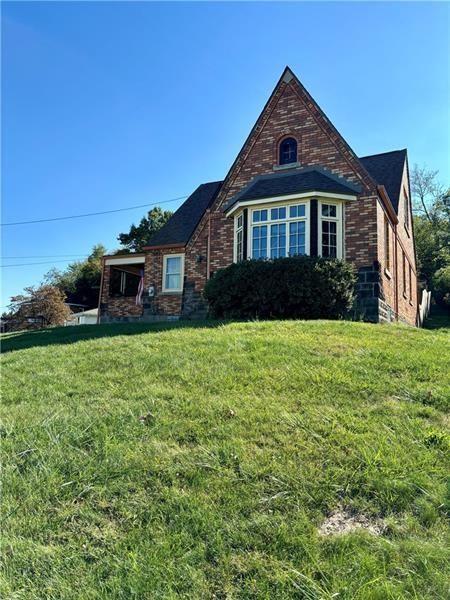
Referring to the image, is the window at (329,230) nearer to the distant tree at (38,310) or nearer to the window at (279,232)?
the window at (279,232)

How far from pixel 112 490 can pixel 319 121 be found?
→ 13.8m

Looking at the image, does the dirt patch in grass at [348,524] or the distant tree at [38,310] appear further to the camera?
the distant tree at [38,310]

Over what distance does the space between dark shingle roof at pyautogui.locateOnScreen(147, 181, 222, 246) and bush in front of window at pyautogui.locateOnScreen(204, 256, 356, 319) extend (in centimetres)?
643

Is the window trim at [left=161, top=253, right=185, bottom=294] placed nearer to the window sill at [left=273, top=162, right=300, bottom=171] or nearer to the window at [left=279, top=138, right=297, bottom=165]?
the window sill at [left=273, top=162, right=300, bottom=171]

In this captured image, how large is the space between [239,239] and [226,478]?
1181cm

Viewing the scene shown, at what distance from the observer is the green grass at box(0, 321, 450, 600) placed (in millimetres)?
2475

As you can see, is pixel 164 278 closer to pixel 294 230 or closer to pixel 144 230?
pixel 294 230

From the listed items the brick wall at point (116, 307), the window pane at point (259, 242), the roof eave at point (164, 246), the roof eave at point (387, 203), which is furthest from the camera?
the brick wall at point (116, 307)

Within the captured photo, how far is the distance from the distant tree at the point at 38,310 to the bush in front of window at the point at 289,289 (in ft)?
61.6

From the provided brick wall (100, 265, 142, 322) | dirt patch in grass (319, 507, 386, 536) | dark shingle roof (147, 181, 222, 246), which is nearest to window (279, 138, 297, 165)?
dark shingle roof (147, 181, 222, 246)

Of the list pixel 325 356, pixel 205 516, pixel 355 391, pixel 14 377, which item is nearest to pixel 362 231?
pixel 325 356

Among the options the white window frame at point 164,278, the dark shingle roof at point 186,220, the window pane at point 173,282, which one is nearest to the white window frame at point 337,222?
the dark shingle roof at point 186,220

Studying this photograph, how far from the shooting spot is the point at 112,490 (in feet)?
10.5

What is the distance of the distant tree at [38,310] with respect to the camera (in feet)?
88.9
